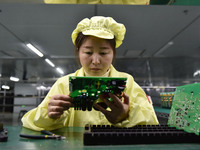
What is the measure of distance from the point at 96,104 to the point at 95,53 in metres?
0.24

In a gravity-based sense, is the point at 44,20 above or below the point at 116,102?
above

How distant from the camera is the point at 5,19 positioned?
61.2 inches

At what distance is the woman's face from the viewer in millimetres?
755

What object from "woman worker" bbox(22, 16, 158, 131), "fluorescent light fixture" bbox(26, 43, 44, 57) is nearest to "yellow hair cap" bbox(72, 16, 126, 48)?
"woman worker" bbox(22, 16, 158, 131)

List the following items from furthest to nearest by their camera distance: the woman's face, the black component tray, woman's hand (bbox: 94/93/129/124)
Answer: the woman's face
woman's hand (bbox: 94/93/129/124)
the black component tray

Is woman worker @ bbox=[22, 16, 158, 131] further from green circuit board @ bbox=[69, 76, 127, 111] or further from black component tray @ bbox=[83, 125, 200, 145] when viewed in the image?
black component tray @ bbox=[83, 125, 200, 145]

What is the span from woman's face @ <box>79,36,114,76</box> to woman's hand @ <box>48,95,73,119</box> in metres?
0.24

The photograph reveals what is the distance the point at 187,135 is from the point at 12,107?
7.58 ft

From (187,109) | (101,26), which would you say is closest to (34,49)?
(101,26)

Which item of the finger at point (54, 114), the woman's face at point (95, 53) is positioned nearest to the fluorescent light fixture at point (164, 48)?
the woman's face at point (95, 53)

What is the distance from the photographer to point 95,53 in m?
0.76

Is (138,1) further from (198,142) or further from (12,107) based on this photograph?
(12,107)

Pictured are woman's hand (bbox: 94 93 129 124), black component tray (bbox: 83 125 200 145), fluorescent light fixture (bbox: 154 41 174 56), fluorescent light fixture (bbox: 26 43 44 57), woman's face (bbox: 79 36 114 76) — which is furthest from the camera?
fluorescent light fixture (bbox: 154 41 174 56)

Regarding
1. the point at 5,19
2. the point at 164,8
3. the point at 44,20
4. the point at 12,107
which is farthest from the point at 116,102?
the point at 12,107
